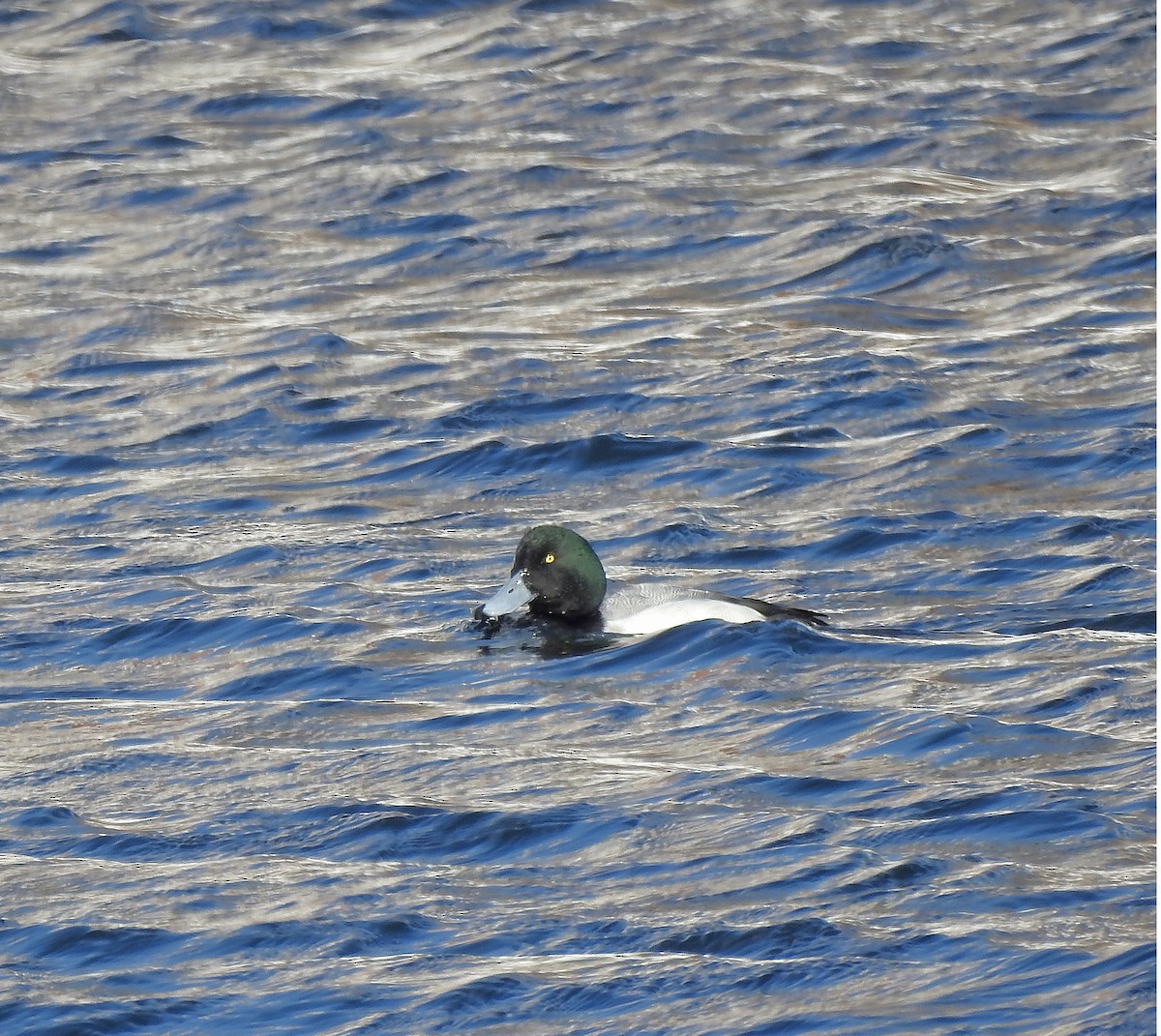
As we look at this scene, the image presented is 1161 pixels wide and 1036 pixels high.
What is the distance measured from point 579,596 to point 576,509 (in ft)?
4.90

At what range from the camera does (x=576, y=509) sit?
Answer: 42.2 ft

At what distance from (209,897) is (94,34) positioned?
48.6ft

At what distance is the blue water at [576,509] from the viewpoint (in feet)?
24.2

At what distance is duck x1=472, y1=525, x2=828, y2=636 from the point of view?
10.9 metres

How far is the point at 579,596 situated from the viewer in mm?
11414

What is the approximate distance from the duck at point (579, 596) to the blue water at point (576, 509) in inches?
8.7

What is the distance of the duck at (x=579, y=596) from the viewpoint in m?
10.9

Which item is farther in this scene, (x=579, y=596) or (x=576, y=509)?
(x=576, y=509)

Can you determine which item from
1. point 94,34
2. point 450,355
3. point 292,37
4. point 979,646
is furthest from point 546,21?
point 979,646

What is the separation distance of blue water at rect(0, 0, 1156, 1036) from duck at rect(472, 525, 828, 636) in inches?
8.7

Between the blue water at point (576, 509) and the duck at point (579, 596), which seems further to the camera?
the duck at point (579, 596)

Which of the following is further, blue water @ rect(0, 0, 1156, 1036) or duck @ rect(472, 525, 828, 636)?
duck @ rect(472, 525, 828, 636)

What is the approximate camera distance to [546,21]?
69.8 ft

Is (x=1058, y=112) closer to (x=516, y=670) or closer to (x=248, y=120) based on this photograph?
(x=248, y=120)
